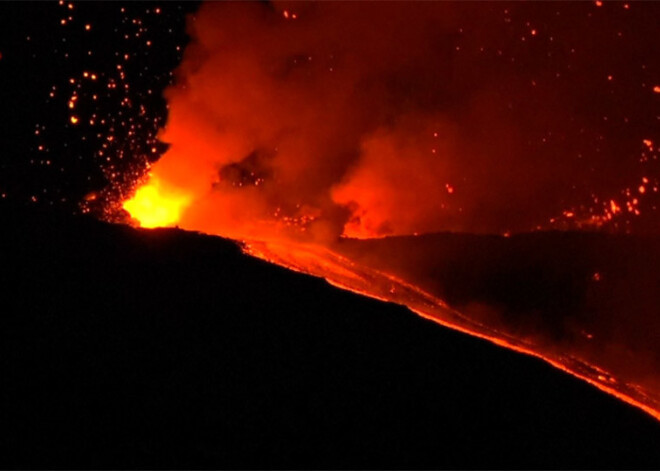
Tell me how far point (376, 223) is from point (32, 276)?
395cm

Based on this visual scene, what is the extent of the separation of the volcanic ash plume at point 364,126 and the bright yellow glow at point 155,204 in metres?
0.02

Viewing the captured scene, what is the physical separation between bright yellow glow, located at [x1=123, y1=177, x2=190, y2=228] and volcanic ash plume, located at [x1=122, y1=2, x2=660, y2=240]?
2 centimetres

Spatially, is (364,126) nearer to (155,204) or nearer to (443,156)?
(443,156)

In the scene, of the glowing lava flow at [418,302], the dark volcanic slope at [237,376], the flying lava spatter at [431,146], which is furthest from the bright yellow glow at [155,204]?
the dark volcanic slope at [237,376]

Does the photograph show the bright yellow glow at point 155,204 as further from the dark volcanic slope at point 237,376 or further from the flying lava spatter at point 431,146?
the dark volcanic slope at point 237,376

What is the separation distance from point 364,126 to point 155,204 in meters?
1.61

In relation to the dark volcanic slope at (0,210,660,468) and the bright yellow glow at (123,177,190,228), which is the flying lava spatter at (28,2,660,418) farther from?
the dark volcanic slope at (0,210,660,468)

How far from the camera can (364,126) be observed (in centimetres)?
589

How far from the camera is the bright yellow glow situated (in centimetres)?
551

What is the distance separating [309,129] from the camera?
5.96 m

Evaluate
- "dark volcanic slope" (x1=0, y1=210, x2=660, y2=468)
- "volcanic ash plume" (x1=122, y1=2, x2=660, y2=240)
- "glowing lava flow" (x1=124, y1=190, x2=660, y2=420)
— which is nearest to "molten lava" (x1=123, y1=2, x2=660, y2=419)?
"volcanic ash plume" (x1=122, y1=2, x2=660, y2=240)

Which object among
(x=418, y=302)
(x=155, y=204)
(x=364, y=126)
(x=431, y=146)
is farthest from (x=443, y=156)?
(x=418, y=302)

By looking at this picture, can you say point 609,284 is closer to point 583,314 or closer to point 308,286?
point 583,314

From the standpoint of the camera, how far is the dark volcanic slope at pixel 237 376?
193 centimetres
